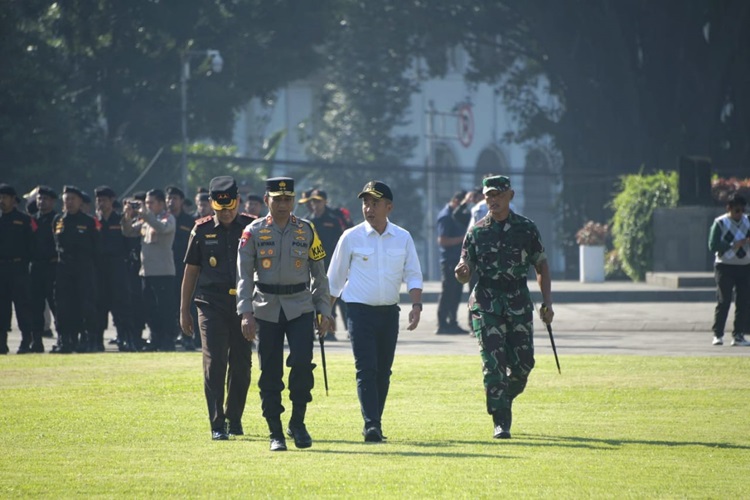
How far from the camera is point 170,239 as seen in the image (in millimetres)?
19984

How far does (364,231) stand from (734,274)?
9.43 m

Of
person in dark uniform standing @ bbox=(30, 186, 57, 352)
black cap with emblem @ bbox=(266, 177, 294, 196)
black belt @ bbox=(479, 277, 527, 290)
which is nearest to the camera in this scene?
black cap with emblem @ bbox=(266, 177, 294, 196)

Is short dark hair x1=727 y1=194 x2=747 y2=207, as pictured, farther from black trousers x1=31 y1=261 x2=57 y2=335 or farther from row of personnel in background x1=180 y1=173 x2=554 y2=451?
row of personnel in background x1=180 y1=173 x2=554 y2=451

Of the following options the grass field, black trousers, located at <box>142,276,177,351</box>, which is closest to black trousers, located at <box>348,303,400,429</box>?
the grass field

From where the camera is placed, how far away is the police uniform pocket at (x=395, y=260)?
11.7 m

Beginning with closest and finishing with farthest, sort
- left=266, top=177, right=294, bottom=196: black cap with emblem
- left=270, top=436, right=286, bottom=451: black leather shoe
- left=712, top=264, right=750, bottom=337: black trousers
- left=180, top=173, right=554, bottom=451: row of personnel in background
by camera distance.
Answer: left=270, top=436, right=286, bottom=451: black leather shoe, left=266, top=177, right=294, bottom=196: black cap with emblem, left=180, top=173, right=554, bottom=451: row of personnel in background, left=712, top=264, right=750, bottom=337: black trousers

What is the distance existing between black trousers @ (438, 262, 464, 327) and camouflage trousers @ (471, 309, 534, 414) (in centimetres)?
1154

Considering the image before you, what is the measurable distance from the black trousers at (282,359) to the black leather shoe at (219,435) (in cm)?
53

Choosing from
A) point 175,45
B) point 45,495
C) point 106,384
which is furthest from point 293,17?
point 45,495

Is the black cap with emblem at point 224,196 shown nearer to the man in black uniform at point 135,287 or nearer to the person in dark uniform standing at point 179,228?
the man in black uniform at point 135,287

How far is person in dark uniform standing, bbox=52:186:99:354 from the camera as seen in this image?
19.8 metres

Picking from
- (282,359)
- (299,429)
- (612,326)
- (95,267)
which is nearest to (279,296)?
(282,359)

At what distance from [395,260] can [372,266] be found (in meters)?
0.18

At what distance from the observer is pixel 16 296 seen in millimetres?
20234
